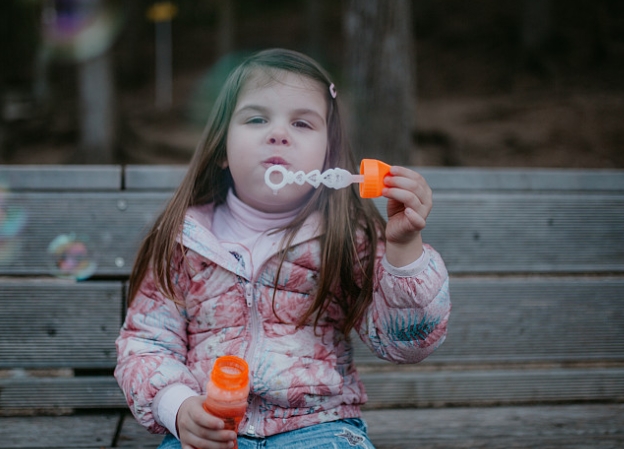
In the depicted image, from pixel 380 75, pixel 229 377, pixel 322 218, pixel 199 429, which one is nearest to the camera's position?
pixel 229 377

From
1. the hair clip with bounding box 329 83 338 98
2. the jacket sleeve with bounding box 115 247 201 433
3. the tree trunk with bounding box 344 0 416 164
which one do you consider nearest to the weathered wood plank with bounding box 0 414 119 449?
the jacket sleeve with bounding box 115 247 201 433

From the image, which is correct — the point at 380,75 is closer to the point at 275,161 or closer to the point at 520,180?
the point at 520,180

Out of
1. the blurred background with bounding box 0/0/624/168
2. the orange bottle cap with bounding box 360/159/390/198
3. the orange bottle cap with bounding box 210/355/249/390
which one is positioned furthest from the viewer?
the blurred background with bounding box 0/0/624/168

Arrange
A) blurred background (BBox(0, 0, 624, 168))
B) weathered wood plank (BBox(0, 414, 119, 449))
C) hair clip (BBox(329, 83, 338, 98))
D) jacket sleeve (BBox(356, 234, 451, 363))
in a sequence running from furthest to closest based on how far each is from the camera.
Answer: blurred background (BBox(0, 0, 624, 168))
weathered wood plank (BBox(0, 414, 119, 449))
hair clip (BBox(329, 83, 338, 98))
jacket sleeve (BBox(356, 234, 451, 363))

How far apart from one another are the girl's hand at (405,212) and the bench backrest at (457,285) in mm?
793

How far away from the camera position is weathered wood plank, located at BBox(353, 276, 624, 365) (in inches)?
98.6

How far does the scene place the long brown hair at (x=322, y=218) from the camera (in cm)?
190

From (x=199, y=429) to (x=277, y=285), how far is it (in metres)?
0.51

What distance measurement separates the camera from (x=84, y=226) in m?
2.39

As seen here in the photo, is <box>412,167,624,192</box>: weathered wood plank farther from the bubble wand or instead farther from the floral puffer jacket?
the bubble wand

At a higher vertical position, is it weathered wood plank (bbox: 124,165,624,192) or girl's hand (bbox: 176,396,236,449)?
A: weathered wood plank (bbox: 124,165,624,192)

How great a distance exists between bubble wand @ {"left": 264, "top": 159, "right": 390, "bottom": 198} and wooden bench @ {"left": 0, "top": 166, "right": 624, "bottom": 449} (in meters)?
0.80

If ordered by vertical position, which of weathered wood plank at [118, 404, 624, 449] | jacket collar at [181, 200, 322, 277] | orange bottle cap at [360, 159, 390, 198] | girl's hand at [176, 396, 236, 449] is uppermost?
orange bottle cap at [360, 159, 390, 198]

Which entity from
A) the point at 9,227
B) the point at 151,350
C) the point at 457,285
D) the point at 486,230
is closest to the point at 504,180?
the point at 486,230
